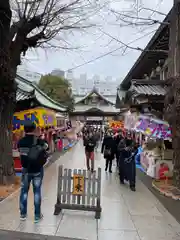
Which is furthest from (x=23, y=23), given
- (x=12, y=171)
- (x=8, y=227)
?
(x=8, y=227)

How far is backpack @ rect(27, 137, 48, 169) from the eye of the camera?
17.4 feet

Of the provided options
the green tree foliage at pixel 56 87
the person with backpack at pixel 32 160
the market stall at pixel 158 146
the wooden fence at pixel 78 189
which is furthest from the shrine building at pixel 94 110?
the person with backpack at pixel 32 160

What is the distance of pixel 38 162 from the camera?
17.6 feet

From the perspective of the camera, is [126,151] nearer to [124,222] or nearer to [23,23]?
[124,222]

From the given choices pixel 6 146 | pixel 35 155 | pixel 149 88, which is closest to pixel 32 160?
pixel 35 155

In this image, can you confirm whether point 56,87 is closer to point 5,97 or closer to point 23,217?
point 5,97

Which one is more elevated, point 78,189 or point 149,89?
point 149,89

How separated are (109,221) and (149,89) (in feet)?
18.5

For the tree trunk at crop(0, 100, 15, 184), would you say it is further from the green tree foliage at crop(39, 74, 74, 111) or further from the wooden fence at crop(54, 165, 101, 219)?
the green tree foliage at crop(39, 74, 74, 111)

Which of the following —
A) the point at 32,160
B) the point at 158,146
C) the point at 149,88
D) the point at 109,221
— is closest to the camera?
the point at 32,160

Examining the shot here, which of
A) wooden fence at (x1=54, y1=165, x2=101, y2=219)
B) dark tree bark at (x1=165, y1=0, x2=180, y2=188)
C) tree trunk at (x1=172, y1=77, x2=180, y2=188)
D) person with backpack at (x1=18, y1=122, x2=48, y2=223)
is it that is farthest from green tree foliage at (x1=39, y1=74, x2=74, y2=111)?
person with backpack at (x1=18, y1=122, x2=48, y2=223)

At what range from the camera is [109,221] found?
5.64 metres

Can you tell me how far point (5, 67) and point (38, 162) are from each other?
152 inches

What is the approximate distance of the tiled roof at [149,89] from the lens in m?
9.41
